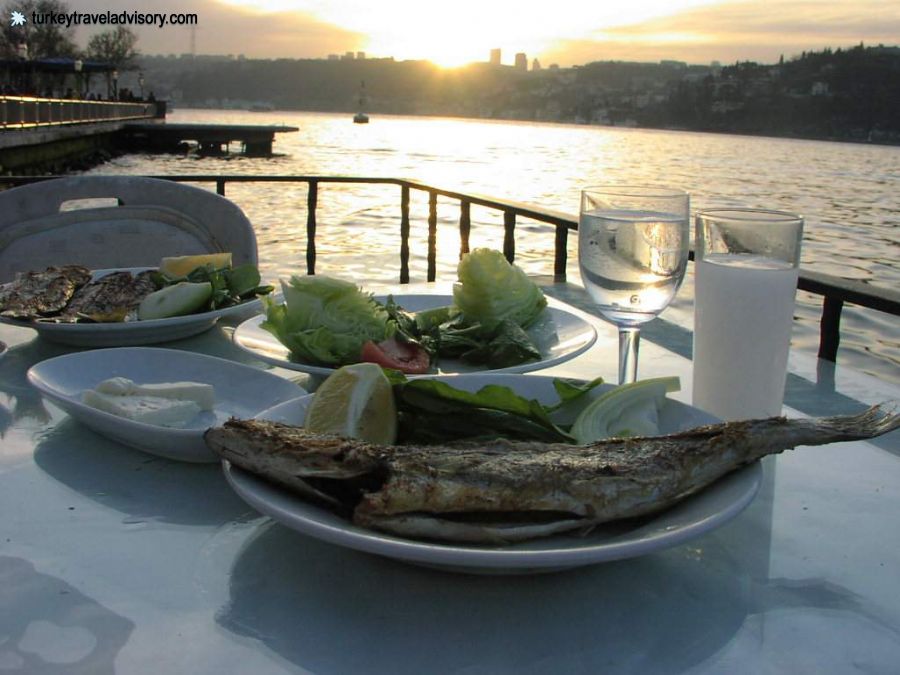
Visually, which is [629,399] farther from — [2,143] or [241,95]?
[241,95]

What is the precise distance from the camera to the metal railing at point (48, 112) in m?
20.0

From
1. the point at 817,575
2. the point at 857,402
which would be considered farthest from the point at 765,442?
the point at 857,402

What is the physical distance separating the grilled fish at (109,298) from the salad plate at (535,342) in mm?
262

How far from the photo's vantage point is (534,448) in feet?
2.60

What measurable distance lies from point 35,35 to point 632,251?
60202 mm

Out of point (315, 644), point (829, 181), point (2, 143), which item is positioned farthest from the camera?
point (829, 181)

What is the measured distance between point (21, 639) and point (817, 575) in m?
0.73

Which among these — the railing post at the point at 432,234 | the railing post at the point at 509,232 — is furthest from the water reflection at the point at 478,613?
the railing post at the point at 432,234

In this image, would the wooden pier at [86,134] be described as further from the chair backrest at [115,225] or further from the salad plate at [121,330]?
the salad plate at [121,330]

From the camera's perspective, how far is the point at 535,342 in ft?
5.00

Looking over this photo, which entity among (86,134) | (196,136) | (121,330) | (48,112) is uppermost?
(196,136)

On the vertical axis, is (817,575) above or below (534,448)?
below

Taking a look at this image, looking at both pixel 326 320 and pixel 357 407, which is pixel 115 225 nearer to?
pixel 326 320

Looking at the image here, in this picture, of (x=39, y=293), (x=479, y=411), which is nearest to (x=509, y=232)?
(x=39, y=293)
